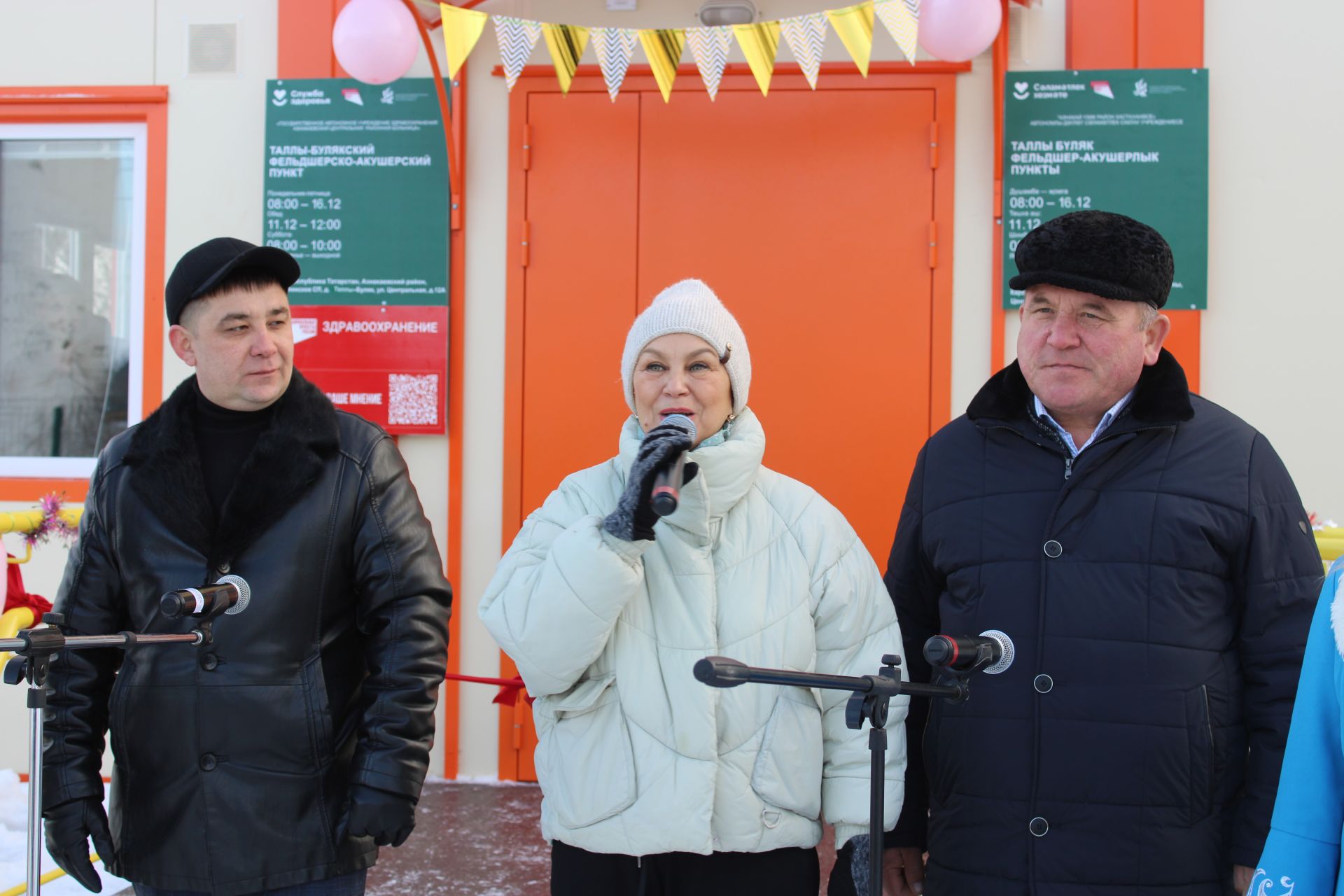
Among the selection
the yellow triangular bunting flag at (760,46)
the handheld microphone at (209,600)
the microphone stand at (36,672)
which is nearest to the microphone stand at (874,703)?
the handheld microphone at (209,600)

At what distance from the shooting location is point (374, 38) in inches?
154

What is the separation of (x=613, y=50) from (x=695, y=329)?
2.23m

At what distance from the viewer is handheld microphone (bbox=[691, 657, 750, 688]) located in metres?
1.34

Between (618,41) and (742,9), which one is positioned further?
(742,9)

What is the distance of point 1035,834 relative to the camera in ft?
6.48

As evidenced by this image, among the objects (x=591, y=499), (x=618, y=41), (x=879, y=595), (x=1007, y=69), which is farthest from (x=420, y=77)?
(x=879, y=595)

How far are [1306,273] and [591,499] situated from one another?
3.22 meters

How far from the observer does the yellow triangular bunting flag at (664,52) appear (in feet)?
13.1

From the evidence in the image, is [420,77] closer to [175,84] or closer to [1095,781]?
[175,84]

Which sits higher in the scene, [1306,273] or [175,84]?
[175,84]

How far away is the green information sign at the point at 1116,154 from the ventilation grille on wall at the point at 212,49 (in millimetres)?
2962

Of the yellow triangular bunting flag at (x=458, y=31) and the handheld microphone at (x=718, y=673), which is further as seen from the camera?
the yellow triangular bunting flag at (x=458, y=31)

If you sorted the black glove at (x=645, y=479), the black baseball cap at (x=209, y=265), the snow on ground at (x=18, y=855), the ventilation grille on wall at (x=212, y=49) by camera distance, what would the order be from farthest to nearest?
the ventilation grille on wall at (x=212, y=49) < the snow on ground at (x=18, y=855) < the black baseball cap at (x=209, y=265) < the black glove at (x=645, y=479)

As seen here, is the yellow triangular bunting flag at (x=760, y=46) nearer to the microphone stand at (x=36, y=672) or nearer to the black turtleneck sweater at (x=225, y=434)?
the black turtleneck sweater at (x=225, y=434)
